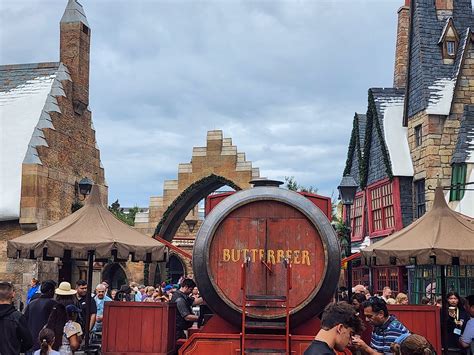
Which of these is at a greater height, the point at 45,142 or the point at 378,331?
the point at 45,142

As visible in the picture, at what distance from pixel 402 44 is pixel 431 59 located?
20.3ft

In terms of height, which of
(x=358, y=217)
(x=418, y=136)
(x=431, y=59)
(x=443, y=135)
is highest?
(x=431, y=59)

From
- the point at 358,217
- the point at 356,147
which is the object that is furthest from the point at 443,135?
the point at 358,217

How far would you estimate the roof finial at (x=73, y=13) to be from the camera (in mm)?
20312

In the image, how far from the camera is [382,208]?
21656mm

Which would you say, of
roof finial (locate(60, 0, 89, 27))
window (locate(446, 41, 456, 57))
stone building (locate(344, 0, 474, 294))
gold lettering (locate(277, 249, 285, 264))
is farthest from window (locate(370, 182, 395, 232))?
gold lettering (locate(277, 249, 285, 264))

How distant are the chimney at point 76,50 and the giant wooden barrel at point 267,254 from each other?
45.9 feet

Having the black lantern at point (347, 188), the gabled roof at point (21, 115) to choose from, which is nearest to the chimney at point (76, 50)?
the gabled roof at point (21, 115)

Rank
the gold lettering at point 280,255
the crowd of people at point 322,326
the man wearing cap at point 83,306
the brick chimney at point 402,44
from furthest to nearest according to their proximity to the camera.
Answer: the brick chimney at point 402,44
the man wearing cap at point 83,306
the gold lettering at point 280,255
the crowd of people at point 322,326

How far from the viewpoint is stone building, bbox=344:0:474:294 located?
1802 centimetres

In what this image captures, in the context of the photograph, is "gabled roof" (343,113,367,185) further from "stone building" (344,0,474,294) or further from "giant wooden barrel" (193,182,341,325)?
"giant wooden barrel" (193,182,341,325)

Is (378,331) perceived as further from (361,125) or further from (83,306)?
(361,125)

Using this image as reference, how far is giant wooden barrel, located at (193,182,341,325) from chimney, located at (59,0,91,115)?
14.0 metres

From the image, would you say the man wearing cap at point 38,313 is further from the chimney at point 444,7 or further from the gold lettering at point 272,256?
the chimney at point 444,7
